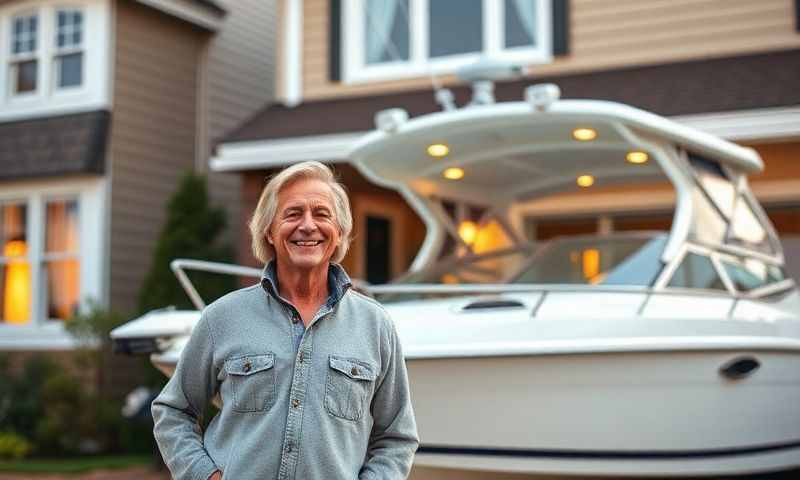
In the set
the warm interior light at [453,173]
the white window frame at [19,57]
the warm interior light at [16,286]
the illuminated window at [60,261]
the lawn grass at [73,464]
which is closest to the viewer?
the warm interior light at [453,173]

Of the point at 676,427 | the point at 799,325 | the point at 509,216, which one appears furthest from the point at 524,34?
the point at 676,427

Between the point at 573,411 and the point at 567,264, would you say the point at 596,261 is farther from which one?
the point at 573,411

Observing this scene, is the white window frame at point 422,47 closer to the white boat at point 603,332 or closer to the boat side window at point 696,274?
the white boat at point 603,332

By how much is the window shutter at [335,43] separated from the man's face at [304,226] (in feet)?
26.8

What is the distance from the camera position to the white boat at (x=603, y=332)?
16.8ft

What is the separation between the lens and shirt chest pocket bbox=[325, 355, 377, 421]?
244 centimetres

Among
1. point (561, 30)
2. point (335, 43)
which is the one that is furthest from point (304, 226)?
point (335, 43)

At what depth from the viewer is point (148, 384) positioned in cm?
1077

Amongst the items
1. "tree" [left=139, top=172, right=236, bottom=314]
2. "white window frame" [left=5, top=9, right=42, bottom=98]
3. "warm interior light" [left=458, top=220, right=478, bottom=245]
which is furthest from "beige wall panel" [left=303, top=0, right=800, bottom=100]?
"white window frame" [left=5, top=9, right=42, bottom=98]

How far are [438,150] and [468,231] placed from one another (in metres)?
1.16

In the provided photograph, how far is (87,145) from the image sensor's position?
11.5 meters

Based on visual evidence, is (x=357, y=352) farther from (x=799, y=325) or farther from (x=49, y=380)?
(x=49, y=380)

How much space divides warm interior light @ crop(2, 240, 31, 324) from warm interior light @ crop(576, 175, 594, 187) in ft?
25.3

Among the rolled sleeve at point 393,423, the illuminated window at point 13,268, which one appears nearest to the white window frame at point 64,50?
the illuminated window at point 13,268
